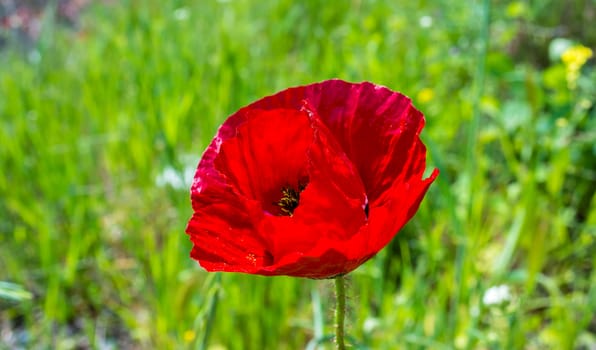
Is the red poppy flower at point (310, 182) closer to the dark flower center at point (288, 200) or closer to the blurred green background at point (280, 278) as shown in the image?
the dark flower center at point (288, 200)

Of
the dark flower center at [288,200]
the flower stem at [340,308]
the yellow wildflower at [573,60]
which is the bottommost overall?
the flower stem at [340,308]

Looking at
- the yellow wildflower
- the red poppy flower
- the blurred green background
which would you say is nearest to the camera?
the red poppy flower

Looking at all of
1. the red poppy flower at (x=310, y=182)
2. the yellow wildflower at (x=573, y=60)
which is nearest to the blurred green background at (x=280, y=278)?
the yellow wildflower at (x=573, y=60)

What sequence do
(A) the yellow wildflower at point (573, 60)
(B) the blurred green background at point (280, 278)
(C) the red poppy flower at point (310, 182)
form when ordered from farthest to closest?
(A) the yellow wildflower at point (573, 60), (B) the blurred green background at point (280, 278), (C) the red poppy flower at point (310, 182)

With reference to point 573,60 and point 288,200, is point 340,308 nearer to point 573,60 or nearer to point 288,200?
point 288,200

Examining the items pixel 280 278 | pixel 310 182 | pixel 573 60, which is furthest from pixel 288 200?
pixel 573 60

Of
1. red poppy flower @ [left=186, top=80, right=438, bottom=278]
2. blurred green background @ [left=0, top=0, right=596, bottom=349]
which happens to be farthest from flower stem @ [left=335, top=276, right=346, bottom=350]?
blurred green background @ [left=0, top=0, right=596, bottom=349]

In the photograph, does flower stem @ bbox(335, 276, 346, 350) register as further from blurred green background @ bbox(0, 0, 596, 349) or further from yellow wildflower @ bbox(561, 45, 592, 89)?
yellow wildflower @ bbox(561, 45, 592, 89)
